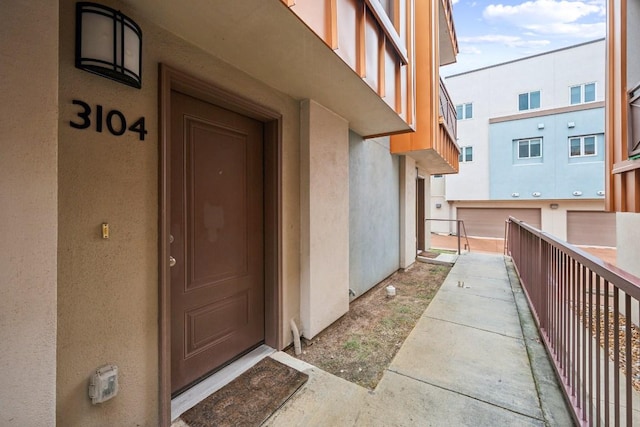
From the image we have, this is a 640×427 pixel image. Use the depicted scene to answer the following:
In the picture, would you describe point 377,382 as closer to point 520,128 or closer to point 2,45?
point 2,45

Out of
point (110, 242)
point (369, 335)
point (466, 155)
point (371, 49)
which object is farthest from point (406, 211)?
point (466, 155)

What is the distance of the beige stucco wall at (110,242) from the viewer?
1.27 m

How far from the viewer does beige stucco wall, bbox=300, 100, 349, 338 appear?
9.00ft

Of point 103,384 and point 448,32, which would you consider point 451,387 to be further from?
point 448,32

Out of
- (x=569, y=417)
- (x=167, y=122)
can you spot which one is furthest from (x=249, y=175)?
(x=569, y=417)

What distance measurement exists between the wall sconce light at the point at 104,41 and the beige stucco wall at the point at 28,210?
0.69ft

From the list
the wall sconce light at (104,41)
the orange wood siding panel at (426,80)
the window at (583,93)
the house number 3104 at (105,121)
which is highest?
the window at (583,93)

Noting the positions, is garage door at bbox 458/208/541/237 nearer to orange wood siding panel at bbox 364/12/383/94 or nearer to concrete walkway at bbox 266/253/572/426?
concrete walkway at bbox 266/253/572/426

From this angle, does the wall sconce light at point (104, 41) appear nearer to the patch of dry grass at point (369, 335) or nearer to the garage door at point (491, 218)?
the patch of dry grass at point (369, 335)

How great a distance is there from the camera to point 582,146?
1143 centimetres

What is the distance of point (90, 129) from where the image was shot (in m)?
1.34

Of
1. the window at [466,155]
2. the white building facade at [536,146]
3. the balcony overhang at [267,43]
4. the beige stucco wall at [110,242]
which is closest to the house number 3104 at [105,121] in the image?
the beige stucco wall at [110,242]

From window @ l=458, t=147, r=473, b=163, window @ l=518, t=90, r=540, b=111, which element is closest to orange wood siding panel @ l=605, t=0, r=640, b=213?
window @ l=518, t=90, r=540, b=111

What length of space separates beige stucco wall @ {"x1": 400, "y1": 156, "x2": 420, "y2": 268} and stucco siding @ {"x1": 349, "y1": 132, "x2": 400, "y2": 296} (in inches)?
6.7
